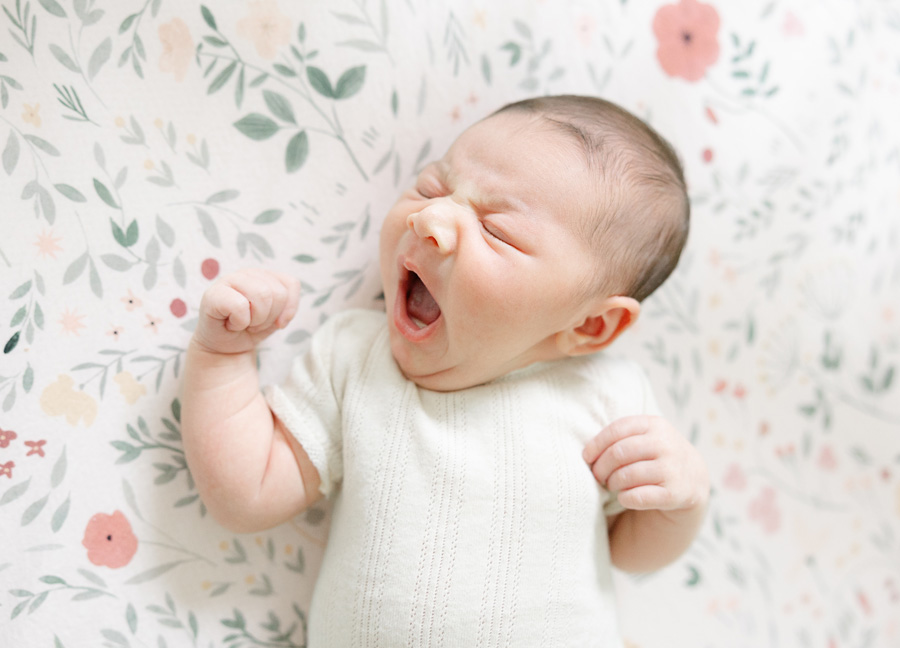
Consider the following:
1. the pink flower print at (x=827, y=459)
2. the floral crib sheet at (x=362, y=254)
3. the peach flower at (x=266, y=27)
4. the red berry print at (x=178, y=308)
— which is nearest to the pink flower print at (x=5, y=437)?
the floral crib sheet at (x=362, y=254)

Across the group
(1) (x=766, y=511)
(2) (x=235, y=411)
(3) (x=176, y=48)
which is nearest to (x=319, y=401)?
(2) (x=235, y=411)

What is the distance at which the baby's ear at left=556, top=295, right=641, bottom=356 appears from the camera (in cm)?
98

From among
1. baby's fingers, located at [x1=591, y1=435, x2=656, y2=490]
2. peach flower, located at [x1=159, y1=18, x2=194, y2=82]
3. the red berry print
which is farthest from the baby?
peach flower, located at [x1=159, y1=18, x2=194, y2=82]

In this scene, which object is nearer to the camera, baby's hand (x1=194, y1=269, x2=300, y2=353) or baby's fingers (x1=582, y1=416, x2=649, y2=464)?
baby's hand (x1=194, y1=269, x2=300, y2=353)

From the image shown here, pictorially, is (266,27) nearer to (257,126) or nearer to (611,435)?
(257,126)

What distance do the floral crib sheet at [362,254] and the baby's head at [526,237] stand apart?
7.2 inches

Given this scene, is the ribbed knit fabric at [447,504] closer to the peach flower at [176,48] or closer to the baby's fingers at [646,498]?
the baby's fingers at [646,498]

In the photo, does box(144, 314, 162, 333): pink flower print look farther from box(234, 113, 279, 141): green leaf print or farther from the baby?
box(234, 113, 279, 141): green leaf print

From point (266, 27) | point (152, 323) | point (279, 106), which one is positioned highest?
point (266, 27)

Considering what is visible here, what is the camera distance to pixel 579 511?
3.14ft

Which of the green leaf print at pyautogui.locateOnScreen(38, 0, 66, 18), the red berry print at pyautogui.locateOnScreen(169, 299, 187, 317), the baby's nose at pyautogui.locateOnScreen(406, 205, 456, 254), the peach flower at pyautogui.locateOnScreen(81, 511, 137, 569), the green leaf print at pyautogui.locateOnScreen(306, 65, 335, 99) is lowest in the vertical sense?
the peach flower at pyautogui.locateOnScreen(81, 511, 137, 569)

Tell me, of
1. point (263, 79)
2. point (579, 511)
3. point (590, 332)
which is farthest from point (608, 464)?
point (263, 79)

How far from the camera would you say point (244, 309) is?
0.85 m

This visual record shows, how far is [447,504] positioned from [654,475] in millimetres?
303
